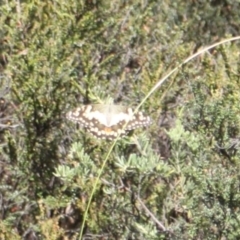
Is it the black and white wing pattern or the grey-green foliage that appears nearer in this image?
the grey-green foliage

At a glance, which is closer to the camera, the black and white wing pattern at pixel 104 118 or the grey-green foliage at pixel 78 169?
the grey-green foliage at pixel 78 169

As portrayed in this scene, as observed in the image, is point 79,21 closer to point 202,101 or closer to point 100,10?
point 100,10

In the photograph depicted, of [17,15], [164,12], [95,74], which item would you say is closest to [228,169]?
[95,74]

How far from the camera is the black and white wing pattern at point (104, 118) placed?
3.77m

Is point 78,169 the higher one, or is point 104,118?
point 104,118

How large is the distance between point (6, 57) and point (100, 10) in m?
0.64

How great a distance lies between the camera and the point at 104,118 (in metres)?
3.76

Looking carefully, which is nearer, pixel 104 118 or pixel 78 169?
pixel 78 169

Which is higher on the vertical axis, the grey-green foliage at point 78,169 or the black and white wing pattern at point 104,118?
the black and white wing pattern at point 104,118

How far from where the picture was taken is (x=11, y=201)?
4.65 metres

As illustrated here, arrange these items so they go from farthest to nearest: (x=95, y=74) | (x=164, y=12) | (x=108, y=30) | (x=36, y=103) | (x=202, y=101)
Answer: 1. (x=164, y=12)
2. (x=108, y=30)
3. (x=95, y=74)
4. (x=36, y=103)
5. (x=202, y=101)

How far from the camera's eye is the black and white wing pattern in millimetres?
3768

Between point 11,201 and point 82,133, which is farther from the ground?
point 82,133

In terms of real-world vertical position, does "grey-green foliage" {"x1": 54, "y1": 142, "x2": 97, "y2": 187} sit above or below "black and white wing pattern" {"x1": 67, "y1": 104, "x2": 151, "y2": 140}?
below
